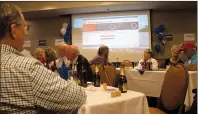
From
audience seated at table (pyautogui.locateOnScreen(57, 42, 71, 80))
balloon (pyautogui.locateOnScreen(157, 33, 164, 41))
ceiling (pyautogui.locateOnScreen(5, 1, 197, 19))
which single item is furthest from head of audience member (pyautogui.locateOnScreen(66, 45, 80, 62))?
balloon (pyautogui.locateOnScreen(157, 33, 164, 41))

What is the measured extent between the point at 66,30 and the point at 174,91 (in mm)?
5372

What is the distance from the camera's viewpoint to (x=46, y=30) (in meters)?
7.41

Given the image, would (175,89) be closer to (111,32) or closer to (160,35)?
(160,35)

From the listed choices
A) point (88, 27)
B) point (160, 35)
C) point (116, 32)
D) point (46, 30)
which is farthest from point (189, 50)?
point (46, 30)

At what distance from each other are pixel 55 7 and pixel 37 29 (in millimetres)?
1739

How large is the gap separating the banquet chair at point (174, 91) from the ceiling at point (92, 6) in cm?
376

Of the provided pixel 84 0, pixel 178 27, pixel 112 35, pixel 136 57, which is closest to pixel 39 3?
pixel 84 0

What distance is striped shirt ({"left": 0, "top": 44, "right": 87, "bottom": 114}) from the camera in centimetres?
104

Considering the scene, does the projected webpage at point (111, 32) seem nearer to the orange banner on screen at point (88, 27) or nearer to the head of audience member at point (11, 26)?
the orange banner on screen at point (88, 27)

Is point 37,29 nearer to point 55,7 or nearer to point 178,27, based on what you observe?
point 55,7

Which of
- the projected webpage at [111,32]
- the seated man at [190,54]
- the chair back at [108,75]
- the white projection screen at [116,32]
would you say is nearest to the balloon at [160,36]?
the white projection screen at [116,32]

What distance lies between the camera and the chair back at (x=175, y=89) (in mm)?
1833

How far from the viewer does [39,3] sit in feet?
20.3

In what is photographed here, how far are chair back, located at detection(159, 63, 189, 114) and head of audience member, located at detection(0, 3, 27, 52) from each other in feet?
4.32
